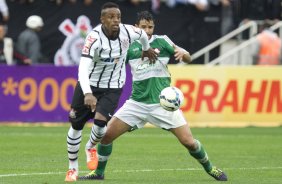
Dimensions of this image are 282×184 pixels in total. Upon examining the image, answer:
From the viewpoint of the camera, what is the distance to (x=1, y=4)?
25766mm

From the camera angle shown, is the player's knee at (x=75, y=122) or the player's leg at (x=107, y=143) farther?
the player's leg at (x=107, y=143)

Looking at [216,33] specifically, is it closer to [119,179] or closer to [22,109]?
[22,109]

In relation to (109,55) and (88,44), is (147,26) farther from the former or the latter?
(88,44)

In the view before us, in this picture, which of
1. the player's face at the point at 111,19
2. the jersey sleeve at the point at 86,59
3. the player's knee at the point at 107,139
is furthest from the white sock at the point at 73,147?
the player's face at the point at 111,19

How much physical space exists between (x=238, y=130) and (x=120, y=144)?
A: 15.1ft

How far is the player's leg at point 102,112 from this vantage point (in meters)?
12.8

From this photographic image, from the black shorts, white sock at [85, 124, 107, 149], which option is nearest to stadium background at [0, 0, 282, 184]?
white sock at [85, 124, 107, 149]

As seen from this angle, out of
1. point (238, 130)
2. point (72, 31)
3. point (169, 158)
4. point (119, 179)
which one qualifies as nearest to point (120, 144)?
point (169, 158)

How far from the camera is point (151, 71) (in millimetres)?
13438

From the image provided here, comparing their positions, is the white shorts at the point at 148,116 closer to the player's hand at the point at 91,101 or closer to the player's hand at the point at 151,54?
the player's hand at the point at 151,54

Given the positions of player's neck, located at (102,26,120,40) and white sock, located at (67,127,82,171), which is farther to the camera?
white sock, located at (67,127,82,171)

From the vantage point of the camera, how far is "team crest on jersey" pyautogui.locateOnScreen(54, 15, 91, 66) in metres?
26.0

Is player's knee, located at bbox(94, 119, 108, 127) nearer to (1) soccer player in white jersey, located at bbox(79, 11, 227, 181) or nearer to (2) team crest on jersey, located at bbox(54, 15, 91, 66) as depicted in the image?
(1) soccer player in white jersey, located at bbox(79, 11, 227, 181)

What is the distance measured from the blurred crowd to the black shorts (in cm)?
1066
